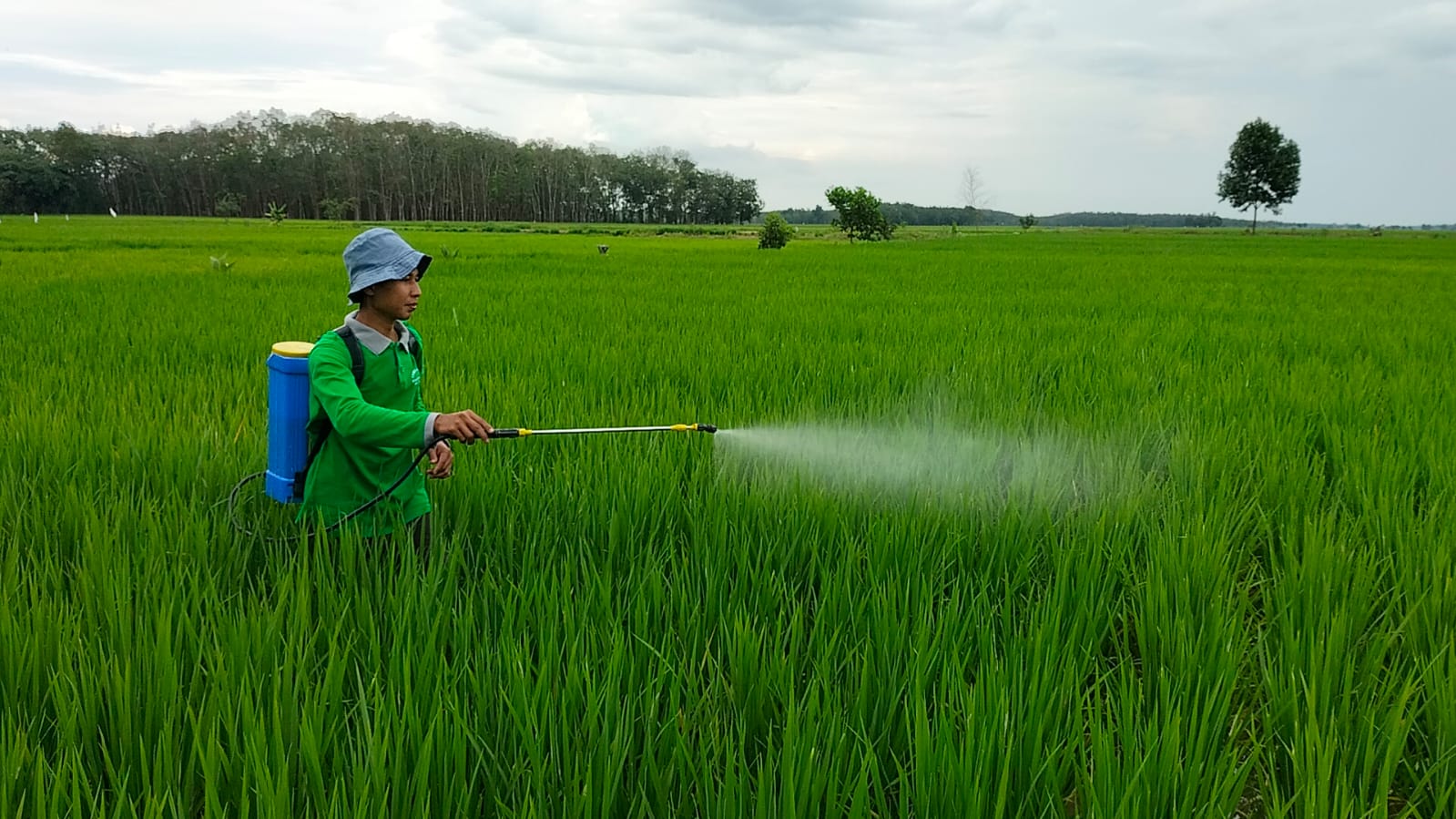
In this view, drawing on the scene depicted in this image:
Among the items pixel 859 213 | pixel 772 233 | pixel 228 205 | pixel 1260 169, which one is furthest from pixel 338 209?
pixel 1260 169

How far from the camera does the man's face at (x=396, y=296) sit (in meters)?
1.96

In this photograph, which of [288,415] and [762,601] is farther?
[288,415]

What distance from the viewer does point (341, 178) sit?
71250 millimetres

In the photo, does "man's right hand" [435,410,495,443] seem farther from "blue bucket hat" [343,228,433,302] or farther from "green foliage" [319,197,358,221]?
"green foliage" [319,197,358,221]

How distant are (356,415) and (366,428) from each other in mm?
36

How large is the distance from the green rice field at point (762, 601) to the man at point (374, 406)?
144 mm

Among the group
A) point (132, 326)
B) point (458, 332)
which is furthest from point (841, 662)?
point (132, 326)

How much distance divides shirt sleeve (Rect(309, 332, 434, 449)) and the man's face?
164 millimetres

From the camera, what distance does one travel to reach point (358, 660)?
5.04ft

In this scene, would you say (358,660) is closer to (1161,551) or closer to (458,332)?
(1161,551)

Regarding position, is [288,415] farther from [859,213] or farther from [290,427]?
[859,213]

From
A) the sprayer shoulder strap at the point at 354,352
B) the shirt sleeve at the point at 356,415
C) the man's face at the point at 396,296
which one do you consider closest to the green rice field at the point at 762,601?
the shirt sleeve at the point at 356,415

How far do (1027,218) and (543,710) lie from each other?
73182 millimetres

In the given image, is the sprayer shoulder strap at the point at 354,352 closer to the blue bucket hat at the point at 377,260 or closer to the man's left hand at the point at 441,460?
the blue bucket hat at the point at 377,260
